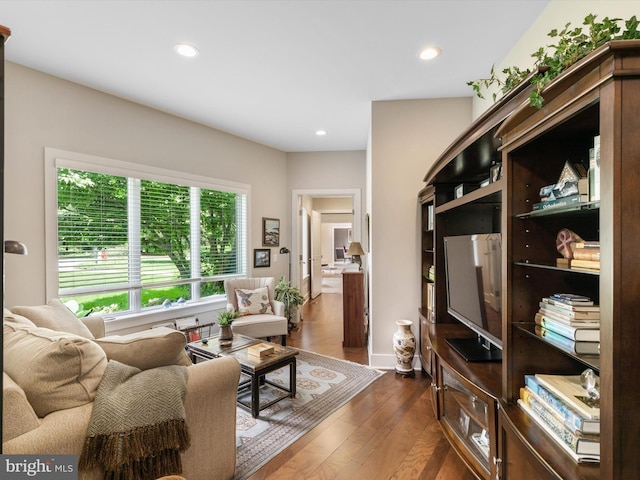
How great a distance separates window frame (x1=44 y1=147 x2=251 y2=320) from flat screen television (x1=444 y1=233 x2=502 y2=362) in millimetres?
3043

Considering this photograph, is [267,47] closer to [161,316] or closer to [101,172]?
[101,172]

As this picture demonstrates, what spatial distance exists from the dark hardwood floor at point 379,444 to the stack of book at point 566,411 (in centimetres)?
88

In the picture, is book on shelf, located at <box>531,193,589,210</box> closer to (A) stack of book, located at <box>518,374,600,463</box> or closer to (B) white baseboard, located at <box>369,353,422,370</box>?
(A) stack of book, located at <box>518,374,600,463</box>

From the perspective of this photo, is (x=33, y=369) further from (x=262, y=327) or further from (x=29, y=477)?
(x=262, y=327)

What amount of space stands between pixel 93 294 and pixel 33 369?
221 cm

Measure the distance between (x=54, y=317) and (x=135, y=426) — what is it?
1495 millimetres

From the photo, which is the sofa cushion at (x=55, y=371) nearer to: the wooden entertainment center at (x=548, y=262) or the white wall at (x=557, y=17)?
the wooden entertainment center at (x=548, y=262)

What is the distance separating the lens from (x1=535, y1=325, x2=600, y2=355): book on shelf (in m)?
1.07

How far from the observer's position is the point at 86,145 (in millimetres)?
3004

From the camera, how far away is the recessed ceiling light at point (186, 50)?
2334mm

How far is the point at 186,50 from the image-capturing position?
2.38 metres

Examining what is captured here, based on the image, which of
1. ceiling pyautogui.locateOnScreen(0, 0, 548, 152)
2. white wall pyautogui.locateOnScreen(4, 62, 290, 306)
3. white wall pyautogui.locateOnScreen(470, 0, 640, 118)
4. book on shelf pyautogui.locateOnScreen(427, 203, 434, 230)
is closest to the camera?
white wall pyautogui.locateOnScreen(470, 0, 640, 118)

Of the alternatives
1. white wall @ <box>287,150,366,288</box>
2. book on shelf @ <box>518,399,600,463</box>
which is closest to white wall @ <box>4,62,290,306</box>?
white wall @ <box>287,150,366,288</box>

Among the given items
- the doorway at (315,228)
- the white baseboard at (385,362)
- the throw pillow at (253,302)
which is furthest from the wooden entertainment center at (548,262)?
the doorway at (315,228)
